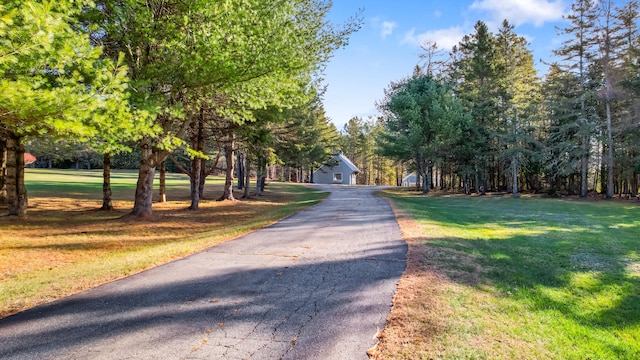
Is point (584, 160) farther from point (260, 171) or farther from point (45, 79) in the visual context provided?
point (45, 79)

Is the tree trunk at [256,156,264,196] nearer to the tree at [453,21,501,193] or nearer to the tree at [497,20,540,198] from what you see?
the tree at [453,21,501,193]

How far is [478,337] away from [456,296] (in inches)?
48.8

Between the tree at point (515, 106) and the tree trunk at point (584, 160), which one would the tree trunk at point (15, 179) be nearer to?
the tree at point (515, 106)

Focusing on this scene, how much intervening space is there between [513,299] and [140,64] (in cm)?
1091

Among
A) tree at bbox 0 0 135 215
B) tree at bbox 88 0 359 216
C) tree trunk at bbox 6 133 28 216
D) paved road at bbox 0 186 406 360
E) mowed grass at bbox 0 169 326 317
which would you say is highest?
tree at bbox 88 0 359 216

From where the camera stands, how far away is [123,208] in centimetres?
1762

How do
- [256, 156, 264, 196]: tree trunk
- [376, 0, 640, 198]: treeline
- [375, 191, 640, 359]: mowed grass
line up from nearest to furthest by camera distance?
[375, 191, 640, 359]: mowed grass < [256, 156, 264, 196]: tree trunk < [376, 0, 640, 198]: treeline

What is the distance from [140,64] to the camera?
408 inches

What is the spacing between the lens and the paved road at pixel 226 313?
10.8 feet

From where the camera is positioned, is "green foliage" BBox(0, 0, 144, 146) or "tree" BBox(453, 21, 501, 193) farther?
"tree" BBox(453, 21, 501, 193)

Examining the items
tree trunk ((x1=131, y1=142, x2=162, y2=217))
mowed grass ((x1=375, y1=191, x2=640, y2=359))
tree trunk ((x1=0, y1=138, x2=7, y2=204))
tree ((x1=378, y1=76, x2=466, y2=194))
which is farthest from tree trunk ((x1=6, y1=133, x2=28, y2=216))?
tree ((x1=378, y1=76, x2=466, y2=194))

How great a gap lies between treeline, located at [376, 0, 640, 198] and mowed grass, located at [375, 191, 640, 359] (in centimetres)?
1975

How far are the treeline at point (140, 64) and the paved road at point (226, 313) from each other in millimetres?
2577

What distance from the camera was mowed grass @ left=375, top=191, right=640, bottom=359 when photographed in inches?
142
